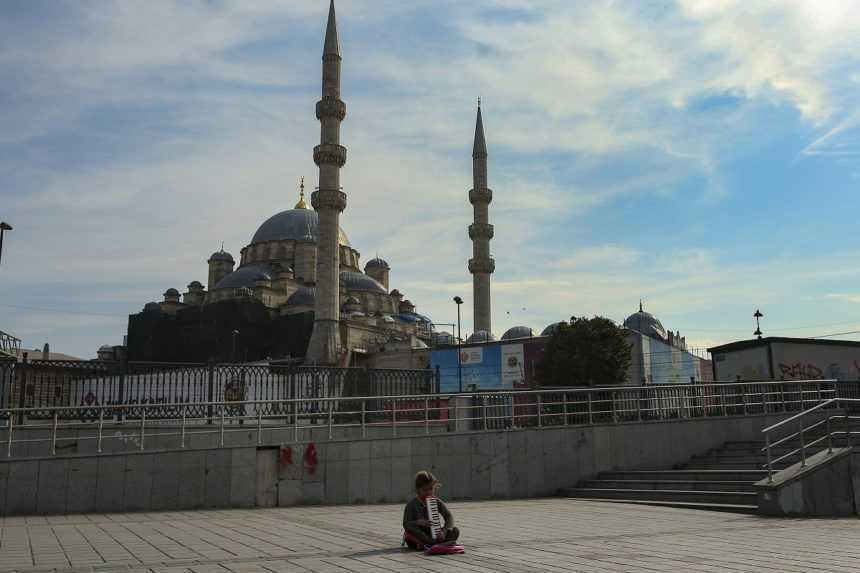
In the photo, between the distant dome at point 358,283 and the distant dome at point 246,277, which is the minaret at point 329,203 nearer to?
the distant dome at point 246,277

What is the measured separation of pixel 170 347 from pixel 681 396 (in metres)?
61.6

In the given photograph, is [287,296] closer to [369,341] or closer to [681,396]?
[369,341]

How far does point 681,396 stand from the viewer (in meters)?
16.7

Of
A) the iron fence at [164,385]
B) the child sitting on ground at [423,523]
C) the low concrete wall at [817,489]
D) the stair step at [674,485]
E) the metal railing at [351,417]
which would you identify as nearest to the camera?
the child sitting on ground at [423,523]

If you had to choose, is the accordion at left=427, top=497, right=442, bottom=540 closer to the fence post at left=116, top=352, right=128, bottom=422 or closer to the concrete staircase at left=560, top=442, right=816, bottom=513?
the concrete staircase at left=560, top=442, right=816, bottom=513

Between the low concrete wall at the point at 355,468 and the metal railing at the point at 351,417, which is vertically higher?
the metal railing at the point at 351,417

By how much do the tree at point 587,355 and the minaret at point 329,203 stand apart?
44.5ft

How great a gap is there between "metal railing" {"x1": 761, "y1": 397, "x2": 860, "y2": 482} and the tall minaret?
42.0m

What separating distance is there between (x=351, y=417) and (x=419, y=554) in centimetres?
1236

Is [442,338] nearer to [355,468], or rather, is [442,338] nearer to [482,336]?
[482,336]

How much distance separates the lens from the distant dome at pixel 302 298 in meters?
67.6

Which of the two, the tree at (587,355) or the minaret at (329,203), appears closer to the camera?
the tree at (587,355)

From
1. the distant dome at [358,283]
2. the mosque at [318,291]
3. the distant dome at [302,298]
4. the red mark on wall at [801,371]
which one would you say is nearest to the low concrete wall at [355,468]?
the red mark on wall at [801,371]

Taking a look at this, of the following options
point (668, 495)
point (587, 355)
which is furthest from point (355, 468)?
point (587, 355)
